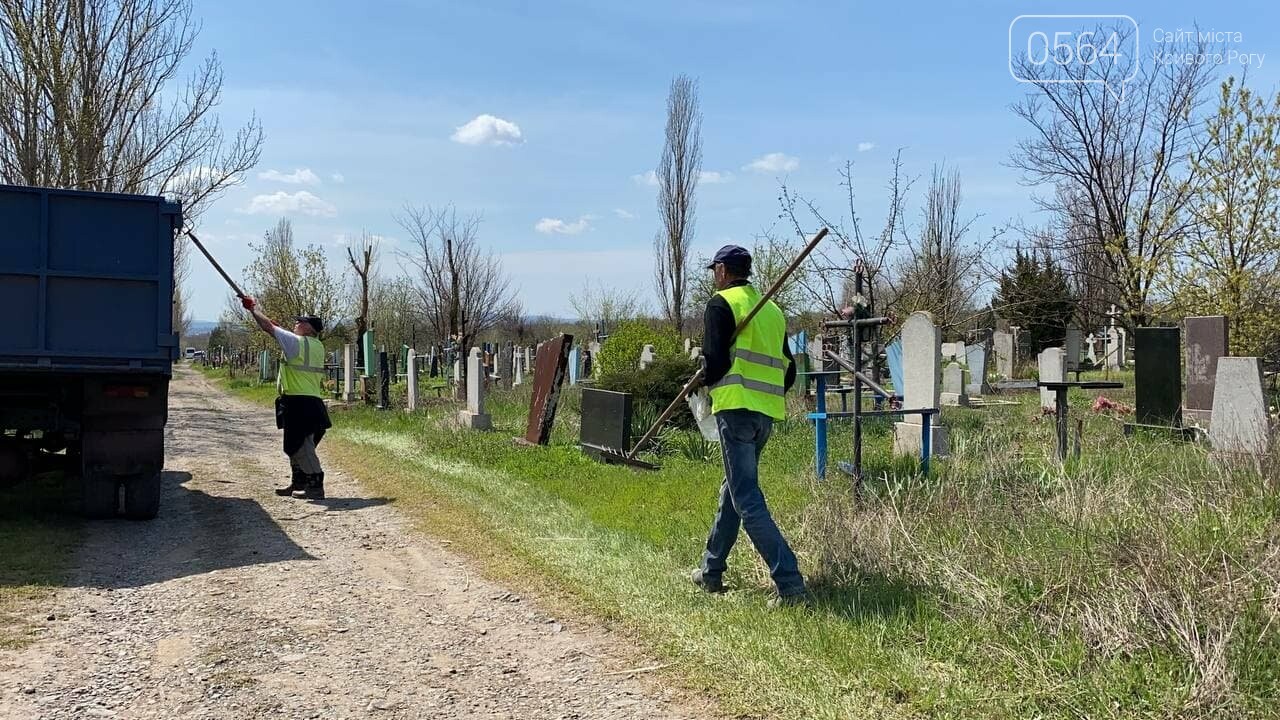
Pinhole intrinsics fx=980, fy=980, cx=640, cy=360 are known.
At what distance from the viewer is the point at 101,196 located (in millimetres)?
7621

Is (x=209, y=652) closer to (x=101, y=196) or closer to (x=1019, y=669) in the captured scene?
(x=1019, y=669)

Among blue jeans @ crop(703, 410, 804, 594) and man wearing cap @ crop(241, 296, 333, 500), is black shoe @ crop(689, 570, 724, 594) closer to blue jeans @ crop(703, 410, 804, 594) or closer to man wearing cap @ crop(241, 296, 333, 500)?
blue jeans @ crop(703, 410, 804, 594)

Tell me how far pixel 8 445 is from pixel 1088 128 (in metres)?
18.1

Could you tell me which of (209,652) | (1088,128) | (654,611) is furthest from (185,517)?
(1088,128)

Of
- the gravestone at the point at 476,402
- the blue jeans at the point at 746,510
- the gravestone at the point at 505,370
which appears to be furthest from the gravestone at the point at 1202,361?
the gravestone at the point at 505,370

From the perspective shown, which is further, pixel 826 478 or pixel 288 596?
pixel 826 478

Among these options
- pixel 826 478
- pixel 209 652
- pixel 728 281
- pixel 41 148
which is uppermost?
pixel 41 148

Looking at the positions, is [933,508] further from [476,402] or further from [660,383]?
[476,402]

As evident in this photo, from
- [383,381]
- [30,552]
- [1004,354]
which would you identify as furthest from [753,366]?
[1004,354]

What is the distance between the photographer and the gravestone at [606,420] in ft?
36.3

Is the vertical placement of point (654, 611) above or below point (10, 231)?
below

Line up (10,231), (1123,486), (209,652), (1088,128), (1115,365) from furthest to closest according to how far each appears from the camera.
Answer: (1115,365) < (1088,128) < (10,231) < (1123,486) < (209,652)

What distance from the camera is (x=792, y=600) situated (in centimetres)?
513

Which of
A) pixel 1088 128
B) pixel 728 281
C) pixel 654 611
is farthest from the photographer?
pixel 1088 128
